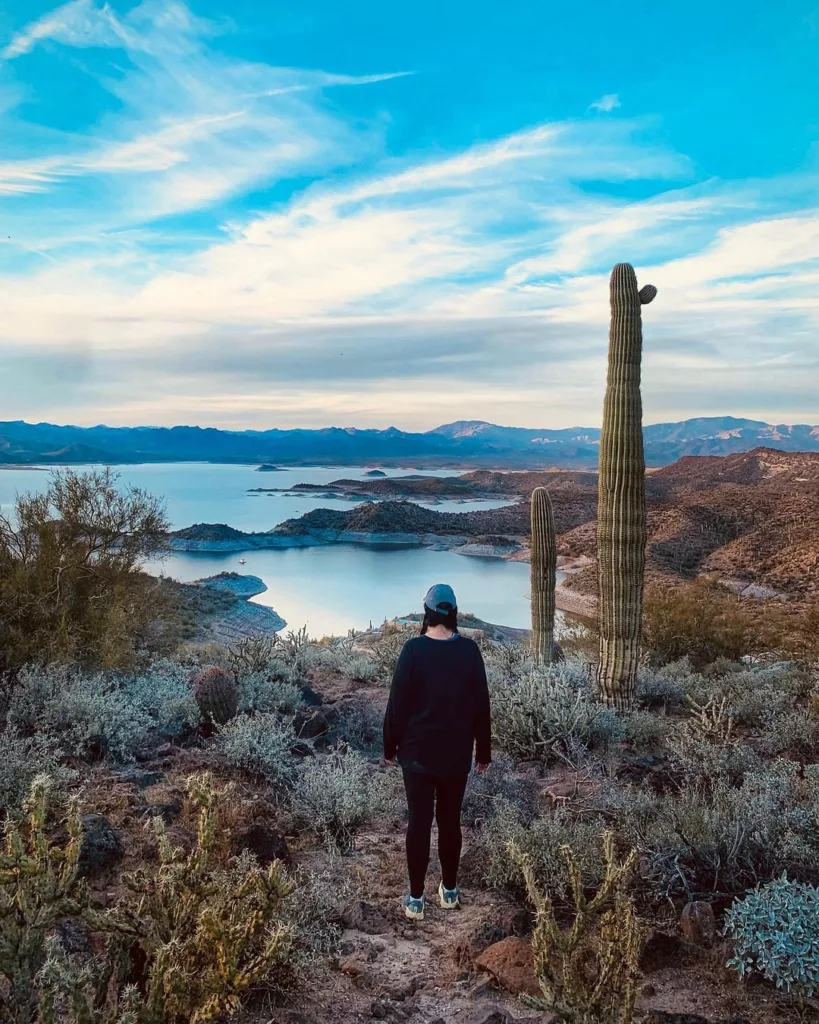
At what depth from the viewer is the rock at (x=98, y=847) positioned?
3557 millimetres

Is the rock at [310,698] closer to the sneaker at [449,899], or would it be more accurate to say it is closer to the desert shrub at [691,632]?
the sneaker at [449,899]

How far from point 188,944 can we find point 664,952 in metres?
1.89

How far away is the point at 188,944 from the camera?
252 cm

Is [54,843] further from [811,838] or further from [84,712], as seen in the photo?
[811,838]

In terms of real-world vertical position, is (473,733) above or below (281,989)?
above

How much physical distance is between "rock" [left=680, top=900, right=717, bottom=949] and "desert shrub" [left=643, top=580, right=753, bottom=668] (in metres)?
7.71

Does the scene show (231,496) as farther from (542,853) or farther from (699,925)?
(699,925)

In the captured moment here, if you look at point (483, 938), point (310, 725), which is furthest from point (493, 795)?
point (310, 725)

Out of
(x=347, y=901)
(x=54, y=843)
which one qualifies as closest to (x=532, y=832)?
(x=347, y=901)

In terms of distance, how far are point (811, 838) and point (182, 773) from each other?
3.67m

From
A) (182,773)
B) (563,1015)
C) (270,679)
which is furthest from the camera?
(270,679)

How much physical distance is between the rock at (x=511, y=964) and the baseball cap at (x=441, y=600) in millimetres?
1395

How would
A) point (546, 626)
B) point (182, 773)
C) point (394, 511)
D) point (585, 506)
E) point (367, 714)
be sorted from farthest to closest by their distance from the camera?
point (394, 511), point (585, 506), point (546, 626), point (367, 714), point (182, 773)

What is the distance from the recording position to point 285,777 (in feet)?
17.1
